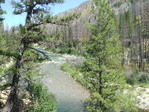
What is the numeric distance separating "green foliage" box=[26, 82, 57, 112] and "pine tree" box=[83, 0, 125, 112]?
3.17 metres

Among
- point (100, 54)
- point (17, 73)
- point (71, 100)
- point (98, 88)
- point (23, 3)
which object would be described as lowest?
point (71, 100)

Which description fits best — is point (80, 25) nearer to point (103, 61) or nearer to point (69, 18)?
point (103, 61)

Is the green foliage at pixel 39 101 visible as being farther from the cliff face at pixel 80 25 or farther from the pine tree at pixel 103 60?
the cliff face at pixel 80 25

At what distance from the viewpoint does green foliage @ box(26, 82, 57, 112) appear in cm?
1500

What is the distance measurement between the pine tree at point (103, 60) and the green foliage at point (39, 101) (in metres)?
3.17

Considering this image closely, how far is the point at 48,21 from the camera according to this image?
11117mm

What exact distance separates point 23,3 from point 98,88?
7.81 m

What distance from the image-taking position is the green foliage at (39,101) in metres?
15.0

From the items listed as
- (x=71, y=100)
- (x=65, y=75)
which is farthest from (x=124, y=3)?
(x=71, y=100)

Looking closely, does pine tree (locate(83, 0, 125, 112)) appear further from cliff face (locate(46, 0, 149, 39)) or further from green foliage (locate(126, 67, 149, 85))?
green foliage (locate(126, 67, 149, 85))

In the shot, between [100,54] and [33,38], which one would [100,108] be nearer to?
[100,54]

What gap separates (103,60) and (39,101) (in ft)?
19.5

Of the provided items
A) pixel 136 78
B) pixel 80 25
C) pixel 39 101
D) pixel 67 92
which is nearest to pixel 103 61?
pixel 39 101

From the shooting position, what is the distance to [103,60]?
14.2 metres
